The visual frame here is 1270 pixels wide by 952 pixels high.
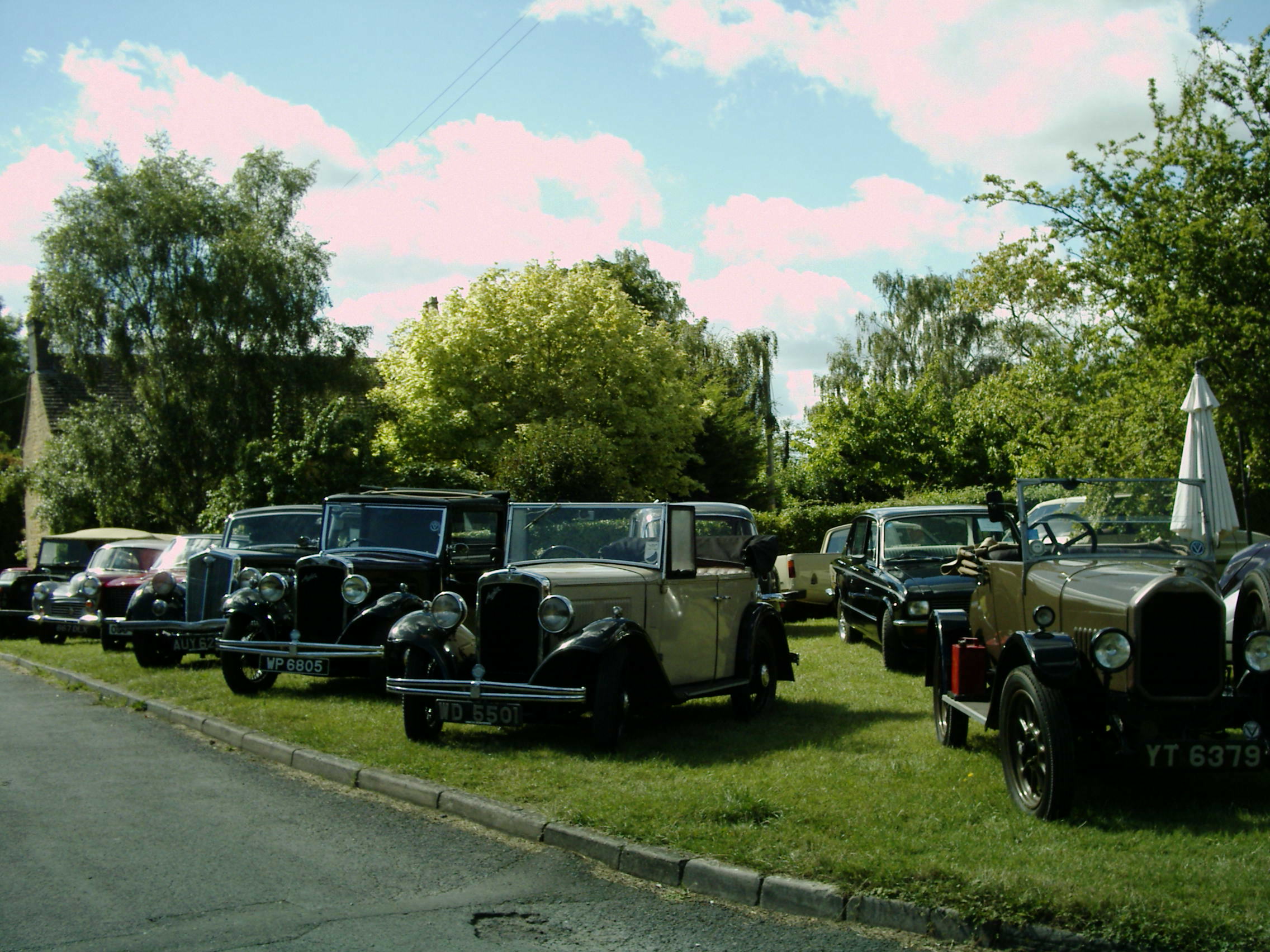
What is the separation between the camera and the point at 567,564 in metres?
9.09

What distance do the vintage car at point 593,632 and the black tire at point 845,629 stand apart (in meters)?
5.48

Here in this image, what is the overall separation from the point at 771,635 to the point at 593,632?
262 cm

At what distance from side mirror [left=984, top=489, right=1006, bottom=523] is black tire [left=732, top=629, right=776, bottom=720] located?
8.28 feet

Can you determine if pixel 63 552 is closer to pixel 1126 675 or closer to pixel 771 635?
pixel 771 635

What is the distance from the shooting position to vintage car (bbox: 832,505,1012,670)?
12.3 metres

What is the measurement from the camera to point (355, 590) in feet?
37.0

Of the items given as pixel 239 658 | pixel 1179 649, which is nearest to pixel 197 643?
pixel 239 658

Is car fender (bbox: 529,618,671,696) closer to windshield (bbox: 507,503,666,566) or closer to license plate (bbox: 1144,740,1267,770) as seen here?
windshield (bbox: 507,503,666,566)

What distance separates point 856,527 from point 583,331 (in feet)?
74.5

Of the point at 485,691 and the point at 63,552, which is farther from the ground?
the point at 63,552

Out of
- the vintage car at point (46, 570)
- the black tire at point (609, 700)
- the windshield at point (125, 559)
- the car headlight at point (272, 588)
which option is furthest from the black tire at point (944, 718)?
the vintage car at point (46, 570)

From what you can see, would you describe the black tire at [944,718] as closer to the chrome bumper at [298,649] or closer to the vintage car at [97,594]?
the chrome bumper at [298,649]

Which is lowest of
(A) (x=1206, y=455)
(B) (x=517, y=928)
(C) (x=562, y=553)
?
(B) (x=517, y=928)

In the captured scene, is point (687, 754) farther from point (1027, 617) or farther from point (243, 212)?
point (243, 212)
